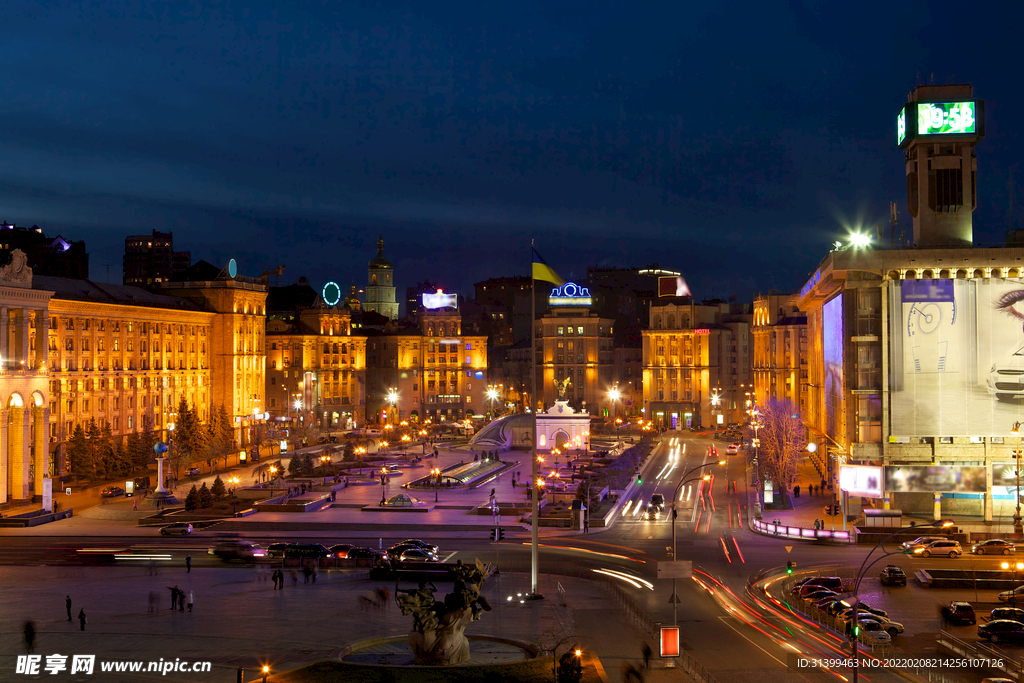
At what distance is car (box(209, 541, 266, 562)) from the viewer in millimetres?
55406

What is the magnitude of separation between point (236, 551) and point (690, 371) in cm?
11516

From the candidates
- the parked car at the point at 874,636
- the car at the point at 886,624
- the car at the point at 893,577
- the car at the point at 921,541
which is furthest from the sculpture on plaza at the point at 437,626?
the car at the point at 921,541

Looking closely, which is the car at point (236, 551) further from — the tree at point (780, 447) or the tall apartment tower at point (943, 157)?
the tall apartment tower at point (943, 157)

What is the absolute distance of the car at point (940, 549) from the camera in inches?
2186

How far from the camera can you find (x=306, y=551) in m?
55.1

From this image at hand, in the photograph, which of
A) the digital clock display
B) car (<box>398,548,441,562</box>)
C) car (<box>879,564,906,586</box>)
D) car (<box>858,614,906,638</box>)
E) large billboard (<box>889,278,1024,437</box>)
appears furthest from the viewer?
the digital clock display

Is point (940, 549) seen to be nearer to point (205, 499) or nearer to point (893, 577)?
point (893, 577)

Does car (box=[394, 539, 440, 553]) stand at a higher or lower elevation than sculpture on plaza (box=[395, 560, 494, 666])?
lower

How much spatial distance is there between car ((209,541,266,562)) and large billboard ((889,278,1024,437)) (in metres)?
47.4

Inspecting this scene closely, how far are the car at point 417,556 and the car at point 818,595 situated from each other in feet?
66.2

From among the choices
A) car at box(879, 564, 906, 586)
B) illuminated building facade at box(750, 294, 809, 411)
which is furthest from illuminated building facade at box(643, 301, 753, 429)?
car at box(879, 564, 906, 586)

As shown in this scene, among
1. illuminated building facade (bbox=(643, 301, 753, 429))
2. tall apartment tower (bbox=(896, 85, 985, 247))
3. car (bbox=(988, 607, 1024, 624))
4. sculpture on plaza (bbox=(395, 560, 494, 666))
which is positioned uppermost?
tall apartment tower (bbox=(896, 85, 985, 247))

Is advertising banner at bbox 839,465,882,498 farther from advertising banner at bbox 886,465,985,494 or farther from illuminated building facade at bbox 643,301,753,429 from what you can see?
illuminated building facade at bbox 643,301,753,429

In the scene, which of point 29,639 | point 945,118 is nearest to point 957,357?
point 945,118
